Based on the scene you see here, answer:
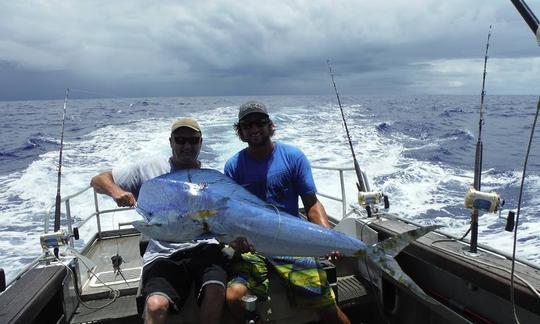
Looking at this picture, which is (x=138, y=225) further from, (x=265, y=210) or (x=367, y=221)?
(x=367, y=221)

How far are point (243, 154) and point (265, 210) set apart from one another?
2.98 feet

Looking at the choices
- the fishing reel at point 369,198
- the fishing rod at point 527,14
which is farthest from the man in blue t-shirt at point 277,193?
the fishing rod at point 527,14

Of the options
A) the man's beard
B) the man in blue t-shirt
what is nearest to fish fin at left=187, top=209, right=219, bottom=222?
the man in blue t-shirt

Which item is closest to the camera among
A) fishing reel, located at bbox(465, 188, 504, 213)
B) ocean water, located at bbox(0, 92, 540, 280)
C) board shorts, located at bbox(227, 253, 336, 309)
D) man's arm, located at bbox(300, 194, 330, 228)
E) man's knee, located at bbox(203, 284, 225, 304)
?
fishing reel, located at bbox(465, 188, 504, 213)

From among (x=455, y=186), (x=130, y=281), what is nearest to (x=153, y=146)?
(x=455, y=186)

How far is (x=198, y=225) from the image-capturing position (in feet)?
6.18

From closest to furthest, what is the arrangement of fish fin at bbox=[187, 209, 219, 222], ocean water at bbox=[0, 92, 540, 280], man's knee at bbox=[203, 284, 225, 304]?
fish fin at bbox=[187, 209, 219, 222] < man's knee at bbox=[203, 284, 225, 304] < ocean water at bbox=[0, 92, 540, 280]

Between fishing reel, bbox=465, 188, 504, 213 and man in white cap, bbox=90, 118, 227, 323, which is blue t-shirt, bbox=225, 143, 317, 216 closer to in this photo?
man in white cap, bbox=90, 118, 227, 323

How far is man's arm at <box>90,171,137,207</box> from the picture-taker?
2.27 meters

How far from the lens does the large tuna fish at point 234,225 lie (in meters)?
1.89

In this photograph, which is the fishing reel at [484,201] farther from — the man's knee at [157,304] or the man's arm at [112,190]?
the man's arm at [112,190]

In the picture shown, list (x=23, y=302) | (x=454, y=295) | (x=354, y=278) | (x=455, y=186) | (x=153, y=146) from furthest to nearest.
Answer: (x=153, y=146) < (x=455, y=186) < (x=354, y=278) < (x=454, y=295) < (x=23, y=302)

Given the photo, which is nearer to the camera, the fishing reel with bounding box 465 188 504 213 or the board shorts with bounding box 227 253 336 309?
the fishing reel with bounding box 465 188 504 213

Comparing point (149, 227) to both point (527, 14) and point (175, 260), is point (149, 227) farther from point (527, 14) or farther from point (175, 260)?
point (527, 14)
